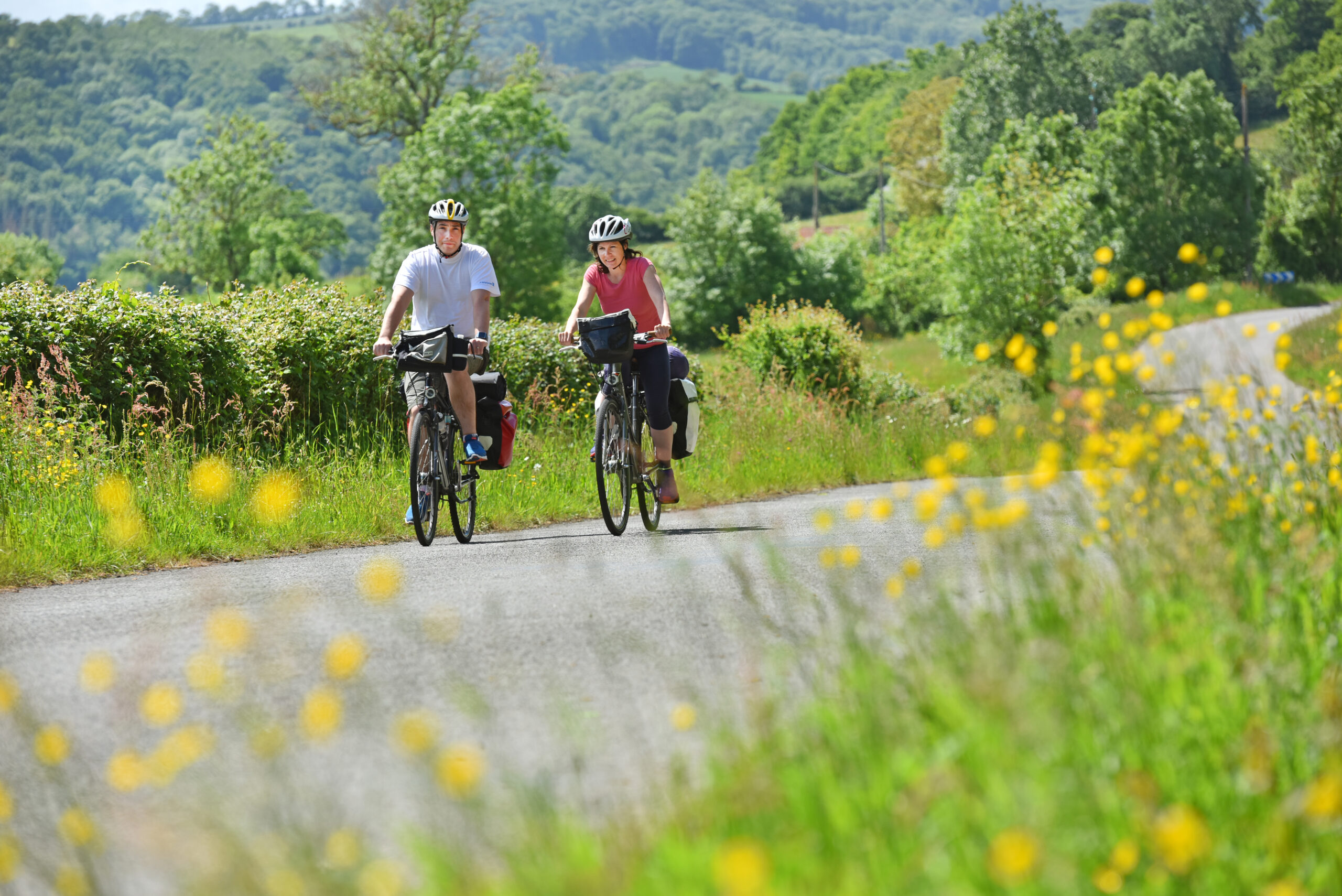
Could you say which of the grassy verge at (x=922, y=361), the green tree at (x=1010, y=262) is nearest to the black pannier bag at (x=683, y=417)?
the grassy verge at (x=922, y=361)

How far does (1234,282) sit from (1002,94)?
65.4 ft

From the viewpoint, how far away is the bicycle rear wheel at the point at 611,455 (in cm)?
846

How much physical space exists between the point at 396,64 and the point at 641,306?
Result: 47.3m

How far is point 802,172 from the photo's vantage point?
13325 cm

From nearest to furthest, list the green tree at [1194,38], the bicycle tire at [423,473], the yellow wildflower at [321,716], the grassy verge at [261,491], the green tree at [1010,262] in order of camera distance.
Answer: the yellow wildflower at [321,716] < the grassy verge at [261,491] < the bicycle tire at [423,473] < the green tree at [1010,262] < the green tree at [1194,38]

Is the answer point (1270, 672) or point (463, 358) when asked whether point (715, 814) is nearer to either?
point (1270, 672)

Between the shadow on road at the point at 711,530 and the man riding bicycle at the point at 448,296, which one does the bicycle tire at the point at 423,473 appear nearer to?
the man riding bicycle at the point at 448,296

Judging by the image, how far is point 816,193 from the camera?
89.8 metres

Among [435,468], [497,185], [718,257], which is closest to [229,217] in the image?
[497,185]

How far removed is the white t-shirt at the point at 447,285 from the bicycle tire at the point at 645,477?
126 cm

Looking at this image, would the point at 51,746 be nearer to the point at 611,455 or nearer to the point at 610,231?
the point at 611,455

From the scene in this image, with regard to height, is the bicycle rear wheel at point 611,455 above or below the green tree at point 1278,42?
below

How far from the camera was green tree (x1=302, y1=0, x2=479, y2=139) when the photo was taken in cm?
5222

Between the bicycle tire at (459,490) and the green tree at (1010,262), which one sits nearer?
the bicycle tire at (459,490)
